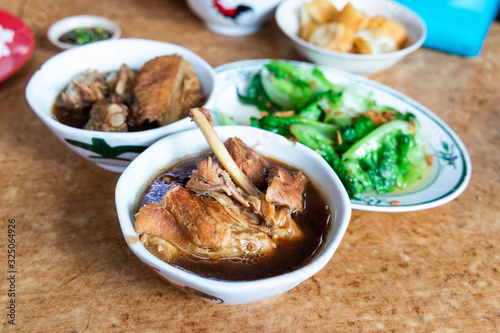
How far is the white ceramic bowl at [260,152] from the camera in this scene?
114cm

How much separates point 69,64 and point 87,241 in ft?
3.19

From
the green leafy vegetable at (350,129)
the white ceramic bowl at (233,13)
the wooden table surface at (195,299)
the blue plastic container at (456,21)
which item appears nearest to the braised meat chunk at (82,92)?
the wooden table surface at (195,299)

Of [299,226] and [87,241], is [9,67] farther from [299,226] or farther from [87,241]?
[299,226]

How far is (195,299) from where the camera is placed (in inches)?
57.2

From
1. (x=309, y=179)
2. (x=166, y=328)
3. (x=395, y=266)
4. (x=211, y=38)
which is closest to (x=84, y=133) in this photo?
(x=166, y=328)

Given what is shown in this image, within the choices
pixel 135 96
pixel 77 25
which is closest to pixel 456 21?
pixel 135 96

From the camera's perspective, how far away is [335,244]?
1.25 metres

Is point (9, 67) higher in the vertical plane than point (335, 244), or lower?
lower

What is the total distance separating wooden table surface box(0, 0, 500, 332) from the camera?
4.62 feet

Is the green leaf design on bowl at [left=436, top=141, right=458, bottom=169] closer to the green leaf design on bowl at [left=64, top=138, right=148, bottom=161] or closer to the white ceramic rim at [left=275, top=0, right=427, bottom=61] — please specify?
the white ceramic rim at [left=275, top=0, right=427, bottom=61]

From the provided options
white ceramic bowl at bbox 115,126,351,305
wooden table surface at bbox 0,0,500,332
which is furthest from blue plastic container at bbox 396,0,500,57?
white ceramic bowl at bbox 115,126,351,305

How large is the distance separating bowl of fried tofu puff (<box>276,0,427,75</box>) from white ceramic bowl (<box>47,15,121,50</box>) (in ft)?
3.92

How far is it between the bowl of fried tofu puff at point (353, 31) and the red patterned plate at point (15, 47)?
165cm

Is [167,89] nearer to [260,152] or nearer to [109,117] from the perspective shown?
[109,117]
